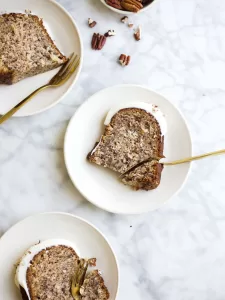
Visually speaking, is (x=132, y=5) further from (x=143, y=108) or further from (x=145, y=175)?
(x=145, y=175)

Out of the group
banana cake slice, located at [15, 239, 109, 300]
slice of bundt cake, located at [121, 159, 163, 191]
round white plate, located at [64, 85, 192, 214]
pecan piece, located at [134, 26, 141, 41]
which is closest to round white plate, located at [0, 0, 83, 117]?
round white plate, located at [64, 85, 192, 214]

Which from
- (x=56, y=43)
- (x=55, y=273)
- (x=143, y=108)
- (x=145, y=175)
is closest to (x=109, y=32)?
(x=56, y=43)

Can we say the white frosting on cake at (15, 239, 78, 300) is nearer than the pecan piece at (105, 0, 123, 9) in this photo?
Yes

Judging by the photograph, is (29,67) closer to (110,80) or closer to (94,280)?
(110,80)

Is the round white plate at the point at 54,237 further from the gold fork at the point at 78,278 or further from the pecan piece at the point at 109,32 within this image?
the pecan piece at the point at 109,32

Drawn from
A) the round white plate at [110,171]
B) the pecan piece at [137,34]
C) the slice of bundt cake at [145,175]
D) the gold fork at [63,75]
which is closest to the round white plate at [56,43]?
the gold fork at [63,75]

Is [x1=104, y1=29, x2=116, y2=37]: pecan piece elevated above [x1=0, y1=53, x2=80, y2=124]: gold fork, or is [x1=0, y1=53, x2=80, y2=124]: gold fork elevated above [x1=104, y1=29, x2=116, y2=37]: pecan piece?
[x1=104, y1=29, x2=116, y2=37]: pecan piece

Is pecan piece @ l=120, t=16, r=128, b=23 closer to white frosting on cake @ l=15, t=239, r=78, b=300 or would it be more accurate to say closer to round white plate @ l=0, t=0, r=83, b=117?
round white plate @ l=0, t=0, r=83, b=117

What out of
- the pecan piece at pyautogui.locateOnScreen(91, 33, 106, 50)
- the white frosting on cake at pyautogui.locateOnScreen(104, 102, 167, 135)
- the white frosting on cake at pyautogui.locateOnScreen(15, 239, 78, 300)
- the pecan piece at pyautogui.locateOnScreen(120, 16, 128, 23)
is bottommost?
the white frosting on cake at pyautogui.locateOnScreen(15, 239, 78, 300)
